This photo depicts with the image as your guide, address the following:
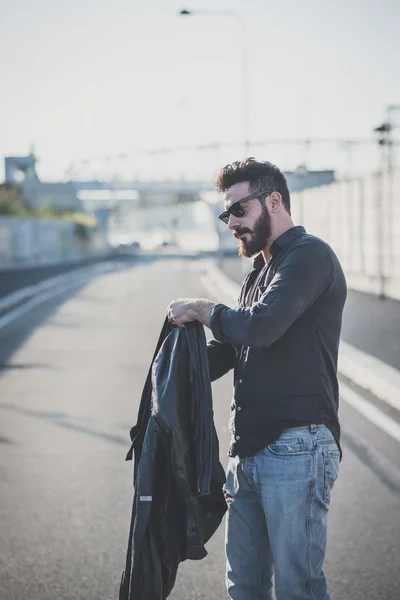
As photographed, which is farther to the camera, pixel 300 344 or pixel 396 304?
pixel 396 304

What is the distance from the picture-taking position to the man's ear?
328 centimetres

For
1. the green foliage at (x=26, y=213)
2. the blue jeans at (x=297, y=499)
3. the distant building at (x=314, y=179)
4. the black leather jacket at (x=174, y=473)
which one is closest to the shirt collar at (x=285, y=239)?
the black leather jacket at (x=174, y=473)

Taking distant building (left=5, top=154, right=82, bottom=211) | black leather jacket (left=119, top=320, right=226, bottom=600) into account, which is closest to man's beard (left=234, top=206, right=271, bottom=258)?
black leather jacket (left=119, top=320, right=226, bottom=600)

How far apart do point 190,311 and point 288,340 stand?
0.37m

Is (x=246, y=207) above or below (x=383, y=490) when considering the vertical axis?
above

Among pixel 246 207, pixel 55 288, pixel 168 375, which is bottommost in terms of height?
pixel 55 288

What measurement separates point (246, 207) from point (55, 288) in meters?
27.2

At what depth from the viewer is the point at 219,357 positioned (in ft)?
11.8

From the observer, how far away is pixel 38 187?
10306cm

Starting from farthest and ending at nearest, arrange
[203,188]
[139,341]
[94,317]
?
1. [203,188]
2. [94,317]
3. [139,341]

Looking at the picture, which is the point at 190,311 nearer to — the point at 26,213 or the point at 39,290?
the point at 39,290

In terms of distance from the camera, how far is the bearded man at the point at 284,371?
3123mm

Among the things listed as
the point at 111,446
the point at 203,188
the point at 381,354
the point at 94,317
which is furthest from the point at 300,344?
the point at 203,188

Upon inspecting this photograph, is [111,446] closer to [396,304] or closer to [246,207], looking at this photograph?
[246,207]
